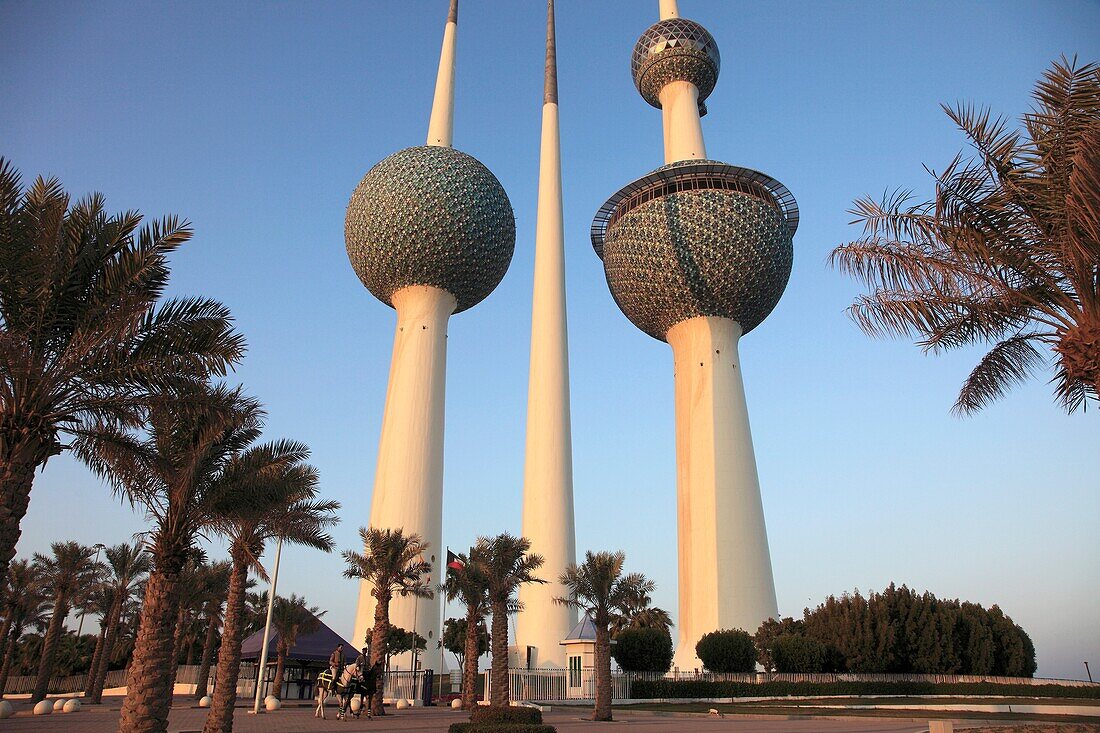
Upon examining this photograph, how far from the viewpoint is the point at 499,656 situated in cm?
2369

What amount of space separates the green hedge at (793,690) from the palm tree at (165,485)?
22.8 m

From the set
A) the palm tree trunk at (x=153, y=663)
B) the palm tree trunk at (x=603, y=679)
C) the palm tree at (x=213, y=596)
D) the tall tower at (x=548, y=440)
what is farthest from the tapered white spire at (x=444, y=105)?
the palm tree trunk at (x=153, y=663)

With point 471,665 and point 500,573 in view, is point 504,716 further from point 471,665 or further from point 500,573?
point 471,665

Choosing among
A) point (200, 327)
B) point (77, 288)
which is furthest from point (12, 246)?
point (200, 327)

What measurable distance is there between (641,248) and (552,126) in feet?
30.5

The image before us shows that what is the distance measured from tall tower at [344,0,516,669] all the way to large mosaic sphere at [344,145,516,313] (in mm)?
62

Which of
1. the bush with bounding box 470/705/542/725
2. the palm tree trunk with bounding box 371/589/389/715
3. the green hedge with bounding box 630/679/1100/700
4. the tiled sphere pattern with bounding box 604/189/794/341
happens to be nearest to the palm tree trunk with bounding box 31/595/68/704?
the palm tree trunk with bounding box 371/589/389/715

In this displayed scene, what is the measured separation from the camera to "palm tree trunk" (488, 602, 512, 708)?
2252 centimetres

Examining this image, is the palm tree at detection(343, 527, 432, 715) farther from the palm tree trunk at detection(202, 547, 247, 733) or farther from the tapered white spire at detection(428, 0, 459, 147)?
the tapered white spire at detection(428, 0, 459, 147)

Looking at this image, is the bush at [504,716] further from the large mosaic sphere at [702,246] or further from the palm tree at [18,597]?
the large mosaic sphere at [702,246]

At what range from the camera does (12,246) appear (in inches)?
416

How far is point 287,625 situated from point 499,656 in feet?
45.3

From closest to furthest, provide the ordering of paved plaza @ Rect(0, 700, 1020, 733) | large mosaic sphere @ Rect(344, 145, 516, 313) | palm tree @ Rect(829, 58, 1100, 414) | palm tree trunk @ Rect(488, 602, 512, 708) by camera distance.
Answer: palm tree @ Rect(829, 58, 1100, 414)
paved plaza @ Rect(0, 700, 1020, 733)
palm tree trunk @ Rect(488, 602, 512, 708)
large mosaic sphere @ Rect(344, 145, 516, 313)

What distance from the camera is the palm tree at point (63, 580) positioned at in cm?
2989
